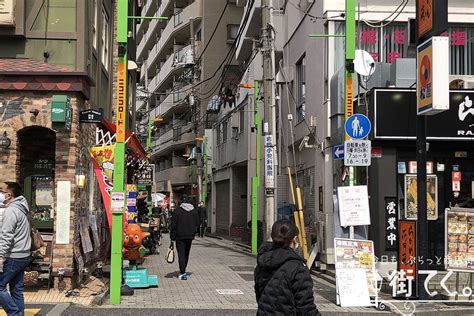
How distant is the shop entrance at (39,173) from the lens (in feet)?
43.2

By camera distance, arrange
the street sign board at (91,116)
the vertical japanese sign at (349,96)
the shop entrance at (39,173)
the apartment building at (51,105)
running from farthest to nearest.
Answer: the shop entrance at (39,173)
the street sign board at (91,116)
the apartment building at (51,105)
the vertical japanese sign at (349,96)

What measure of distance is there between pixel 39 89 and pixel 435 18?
7.29 metres

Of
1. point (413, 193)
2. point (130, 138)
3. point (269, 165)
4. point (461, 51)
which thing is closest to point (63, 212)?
point (130, 138)

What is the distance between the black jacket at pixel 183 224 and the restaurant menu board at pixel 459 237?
18.9 ft

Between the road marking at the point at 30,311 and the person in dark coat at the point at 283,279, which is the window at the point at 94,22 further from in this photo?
the person in dark coat at the point at 283,279

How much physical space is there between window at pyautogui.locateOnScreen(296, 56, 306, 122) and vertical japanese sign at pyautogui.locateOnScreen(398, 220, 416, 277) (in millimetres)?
8387

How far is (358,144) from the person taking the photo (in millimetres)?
10852

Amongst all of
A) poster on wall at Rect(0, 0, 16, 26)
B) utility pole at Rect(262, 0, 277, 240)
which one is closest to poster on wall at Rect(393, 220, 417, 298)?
utility pole at Rect(262, 0, 277, 240)

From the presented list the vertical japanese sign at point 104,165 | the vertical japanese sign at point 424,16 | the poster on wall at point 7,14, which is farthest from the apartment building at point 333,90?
the poster on wall at point 7,14

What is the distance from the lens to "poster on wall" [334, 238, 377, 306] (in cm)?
1039

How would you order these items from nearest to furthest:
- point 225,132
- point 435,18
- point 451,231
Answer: point 435,18 < point 451,231 < point 225,132

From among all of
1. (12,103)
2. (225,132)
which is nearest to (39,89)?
(12,103)

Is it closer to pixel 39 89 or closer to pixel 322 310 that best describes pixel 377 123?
pixel 322 310

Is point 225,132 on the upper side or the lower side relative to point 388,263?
upper
